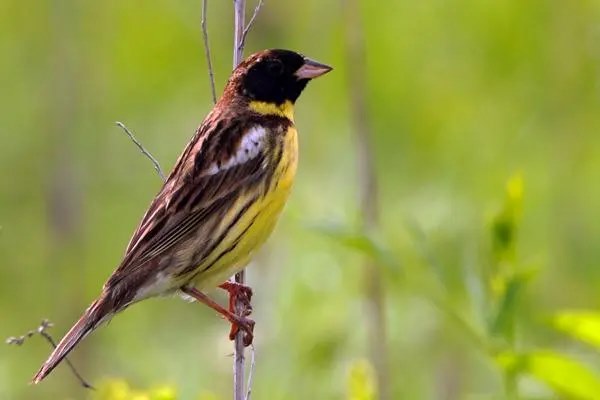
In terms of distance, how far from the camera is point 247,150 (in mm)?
5180

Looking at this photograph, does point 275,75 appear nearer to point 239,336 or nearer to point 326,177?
point 239,336

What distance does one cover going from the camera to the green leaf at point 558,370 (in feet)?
13.8

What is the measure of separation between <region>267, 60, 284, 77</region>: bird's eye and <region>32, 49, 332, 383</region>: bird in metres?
0.22

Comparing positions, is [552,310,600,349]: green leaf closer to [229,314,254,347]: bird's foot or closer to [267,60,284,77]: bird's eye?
[229,314,254,347]: bird's foot

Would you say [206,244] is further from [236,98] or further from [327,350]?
[327,350]

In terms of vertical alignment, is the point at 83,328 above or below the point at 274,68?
below

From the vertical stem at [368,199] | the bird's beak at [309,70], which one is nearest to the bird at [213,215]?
the bird's beak at [309,70]

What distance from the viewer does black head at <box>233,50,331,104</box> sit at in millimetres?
5441

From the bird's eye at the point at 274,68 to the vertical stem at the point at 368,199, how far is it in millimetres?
383

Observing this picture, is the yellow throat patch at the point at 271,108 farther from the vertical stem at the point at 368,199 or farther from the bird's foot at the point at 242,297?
the bird's foot at the point at 242,297

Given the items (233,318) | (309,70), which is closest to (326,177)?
(309,70)

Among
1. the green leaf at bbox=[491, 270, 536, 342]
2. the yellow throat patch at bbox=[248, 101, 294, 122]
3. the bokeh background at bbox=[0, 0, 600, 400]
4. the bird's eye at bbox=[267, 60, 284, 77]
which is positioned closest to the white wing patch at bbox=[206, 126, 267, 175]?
the yellow throat patch at bbox=[248, 101, 294, 122]

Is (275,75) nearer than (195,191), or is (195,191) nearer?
(195,191)

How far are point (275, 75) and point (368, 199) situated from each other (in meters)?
0.52
